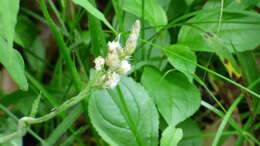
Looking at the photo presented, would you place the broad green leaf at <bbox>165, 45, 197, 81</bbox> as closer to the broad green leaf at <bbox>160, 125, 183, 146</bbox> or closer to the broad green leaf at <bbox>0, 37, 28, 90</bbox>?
the broad green leaf at <bbox>160, 125, 183, 146</bbox>

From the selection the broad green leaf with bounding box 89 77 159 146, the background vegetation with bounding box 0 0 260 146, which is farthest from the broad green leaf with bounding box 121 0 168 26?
the broad green leaf with bounding box 89 77 159 146

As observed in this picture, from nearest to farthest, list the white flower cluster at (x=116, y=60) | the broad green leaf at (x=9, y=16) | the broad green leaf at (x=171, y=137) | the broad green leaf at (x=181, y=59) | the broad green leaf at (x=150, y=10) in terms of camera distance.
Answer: the broad green leaf at (x=9, y=16)
the white flower cluster at (x=116, y=60)
the broad green leaf at (x=171, y=137)
the broad green leaf at (x=181, y=59)
the broad green leaf at (x=150, y=10)

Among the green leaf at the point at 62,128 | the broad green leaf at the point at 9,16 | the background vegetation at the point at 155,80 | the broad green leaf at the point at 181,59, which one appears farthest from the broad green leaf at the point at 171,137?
the broad green leaf at the point at 9,16

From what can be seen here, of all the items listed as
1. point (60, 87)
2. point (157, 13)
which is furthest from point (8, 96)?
point (157, 13)

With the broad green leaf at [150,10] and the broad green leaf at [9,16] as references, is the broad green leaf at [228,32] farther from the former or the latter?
the broad green leaf at [9,16]

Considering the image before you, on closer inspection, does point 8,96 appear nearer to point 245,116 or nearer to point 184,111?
point 184,111

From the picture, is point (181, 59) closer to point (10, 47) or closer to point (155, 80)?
point (155, 80)
